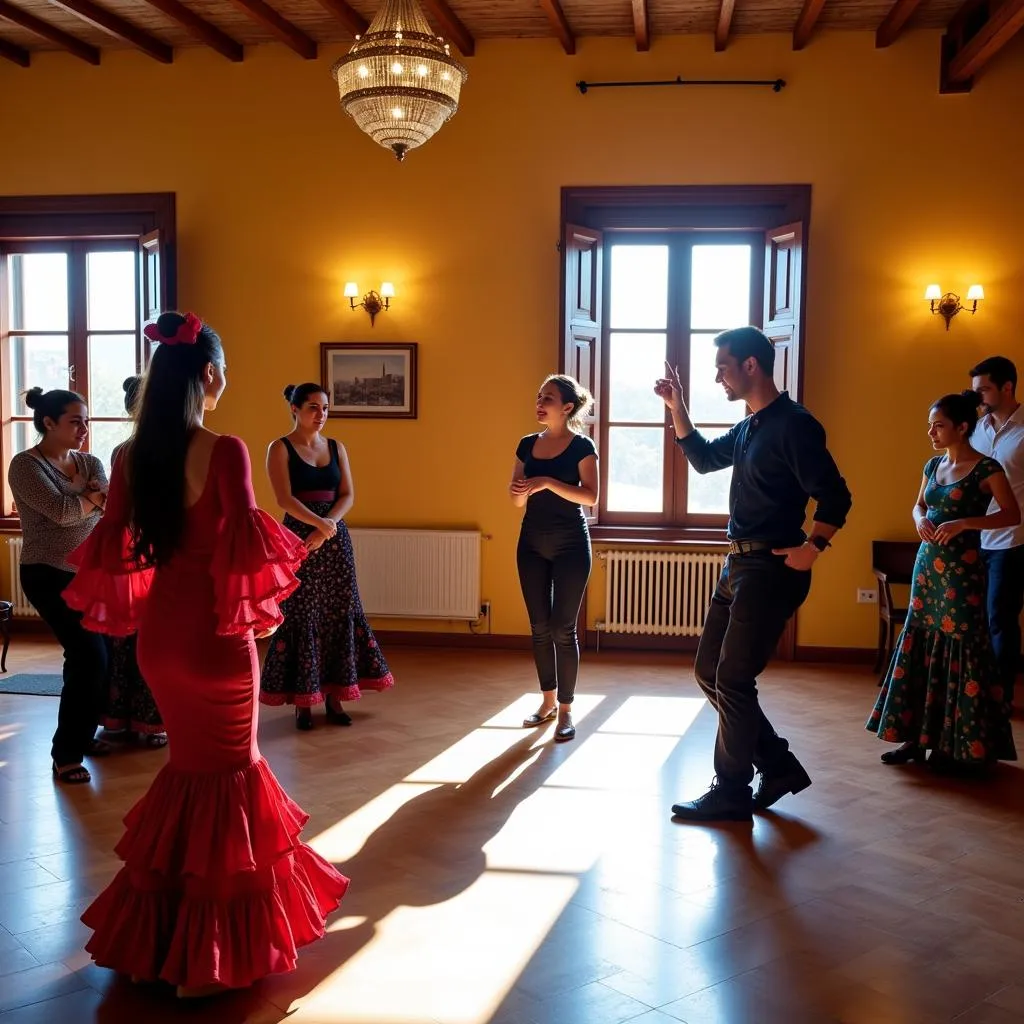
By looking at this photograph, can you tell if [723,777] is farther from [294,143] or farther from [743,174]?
[294,143]

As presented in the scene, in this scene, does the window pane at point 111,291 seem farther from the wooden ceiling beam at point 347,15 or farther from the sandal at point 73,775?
the sandal at point 73,775

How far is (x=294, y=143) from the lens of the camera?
Result: 23.3 feet

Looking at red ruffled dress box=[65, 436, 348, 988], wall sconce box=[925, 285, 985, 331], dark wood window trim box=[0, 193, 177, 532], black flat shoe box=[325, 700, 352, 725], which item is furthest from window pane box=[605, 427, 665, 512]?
red ruffled dress box=[65, 436, 348, 988]

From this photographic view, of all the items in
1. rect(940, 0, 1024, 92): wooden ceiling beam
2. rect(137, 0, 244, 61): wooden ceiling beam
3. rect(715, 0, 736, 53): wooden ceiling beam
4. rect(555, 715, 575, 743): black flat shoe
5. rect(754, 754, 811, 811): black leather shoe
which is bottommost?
rect(555, 715, 575, 743): black flat shoe

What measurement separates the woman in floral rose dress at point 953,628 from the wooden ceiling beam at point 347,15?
4169mm

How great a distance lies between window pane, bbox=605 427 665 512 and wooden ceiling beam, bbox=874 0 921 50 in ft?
9.09

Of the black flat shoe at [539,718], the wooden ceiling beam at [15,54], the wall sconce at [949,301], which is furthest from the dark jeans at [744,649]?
the wooden ceiling beam at [15,54]

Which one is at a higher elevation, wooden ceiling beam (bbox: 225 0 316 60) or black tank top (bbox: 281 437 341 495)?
wooden ceiling beam (bbox: 225 0 316 60)

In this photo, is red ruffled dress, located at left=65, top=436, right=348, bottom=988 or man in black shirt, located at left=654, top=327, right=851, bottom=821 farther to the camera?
man in black shirt, located at left=654, top=327, right=851, bottom=821

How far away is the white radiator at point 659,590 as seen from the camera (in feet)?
22.6

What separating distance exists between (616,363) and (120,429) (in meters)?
3.63

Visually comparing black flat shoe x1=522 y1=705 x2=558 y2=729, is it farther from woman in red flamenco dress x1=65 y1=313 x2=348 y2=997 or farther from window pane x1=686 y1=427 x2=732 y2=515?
woman in red flamenco dress x1=65 y1=313 x2=348 y2=997

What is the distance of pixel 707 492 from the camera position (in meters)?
7.18

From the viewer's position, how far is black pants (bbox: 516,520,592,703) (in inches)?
189
